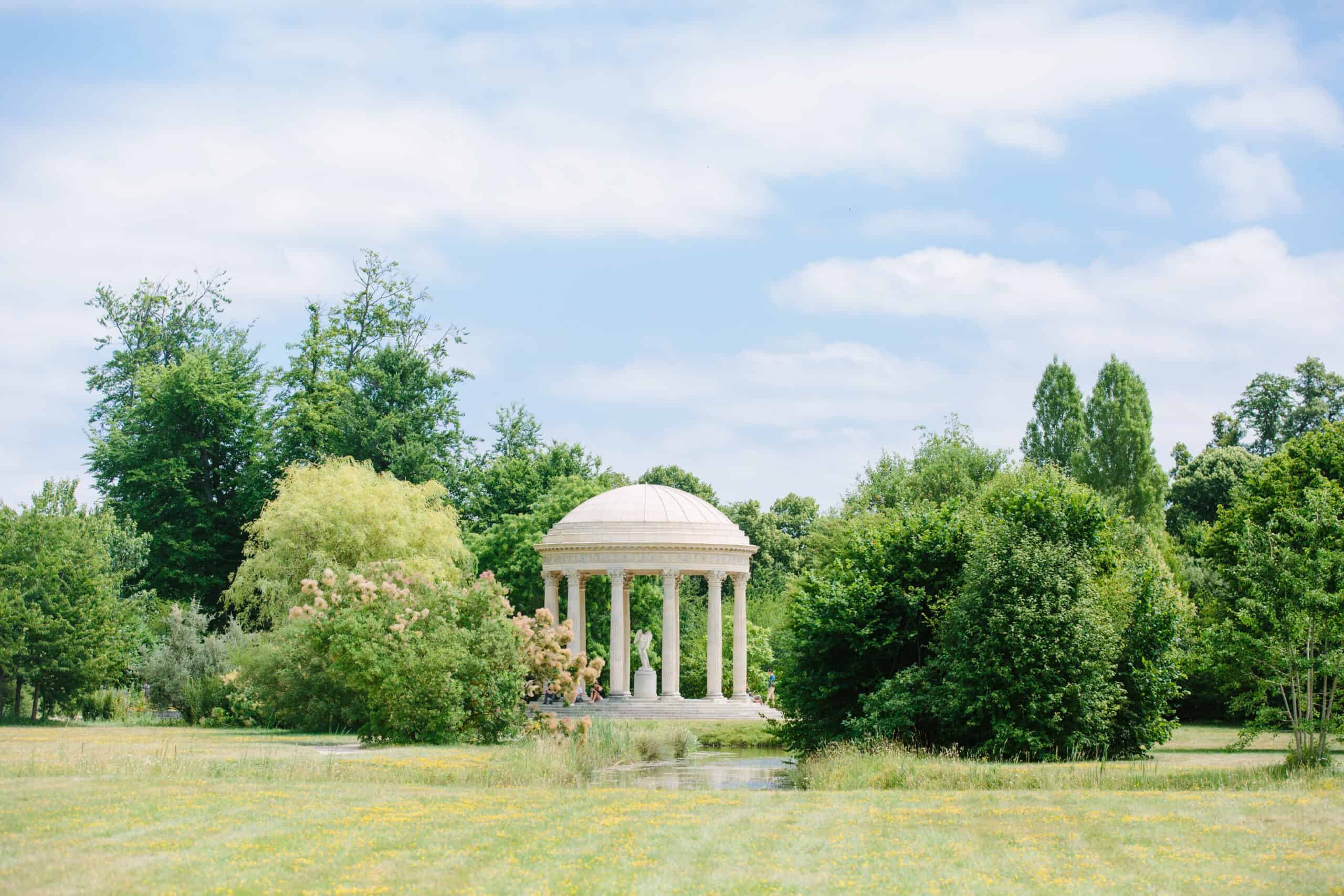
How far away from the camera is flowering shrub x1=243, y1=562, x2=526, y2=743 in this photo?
34.9 meters

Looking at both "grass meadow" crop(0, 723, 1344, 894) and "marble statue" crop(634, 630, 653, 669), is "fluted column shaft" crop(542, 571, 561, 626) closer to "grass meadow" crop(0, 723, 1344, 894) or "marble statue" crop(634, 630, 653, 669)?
"marble statue" crop(634, 630, 653, 669)

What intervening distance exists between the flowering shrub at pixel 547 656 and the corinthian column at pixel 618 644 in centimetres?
1922

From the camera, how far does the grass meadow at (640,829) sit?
52.7 feet

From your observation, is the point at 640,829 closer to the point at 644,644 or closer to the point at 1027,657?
the point at 1027,657

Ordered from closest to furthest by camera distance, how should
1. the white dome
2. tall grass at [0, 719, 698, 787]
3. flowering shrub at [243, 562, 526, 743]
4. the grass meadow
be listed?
the grass meadow
tall grass at [0, 719, 698, 787]
flowering shrub at [243, 562, 526, 743]
the white dome

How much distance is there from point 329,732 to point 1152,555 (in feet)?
104

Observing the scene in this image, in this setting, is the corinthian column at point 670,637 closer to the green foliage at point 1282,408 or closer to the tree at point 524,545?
the tree at point 524,545

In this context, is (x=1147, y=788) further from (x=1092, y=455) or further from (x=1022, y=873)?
(x=1092, y=455)

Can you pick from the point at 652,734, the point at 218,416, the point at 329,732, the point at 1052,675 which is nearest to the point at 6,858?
the point at 1052,675

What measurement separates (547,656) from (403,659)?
20.8 feet

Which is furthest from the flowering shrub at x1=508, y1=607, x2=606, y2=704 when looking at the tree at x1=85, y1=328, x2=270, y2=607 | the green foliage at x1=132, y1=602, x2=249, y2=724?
the tree at x1=85, y1=328, x2=270, y2=607

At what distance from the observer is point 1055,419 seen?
277 ft

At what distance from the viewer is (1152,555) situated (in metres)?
52.4

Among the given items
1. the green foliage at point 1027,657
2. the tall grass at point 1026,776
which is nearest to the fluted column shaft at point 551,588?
the green foliage at point 1027,657
